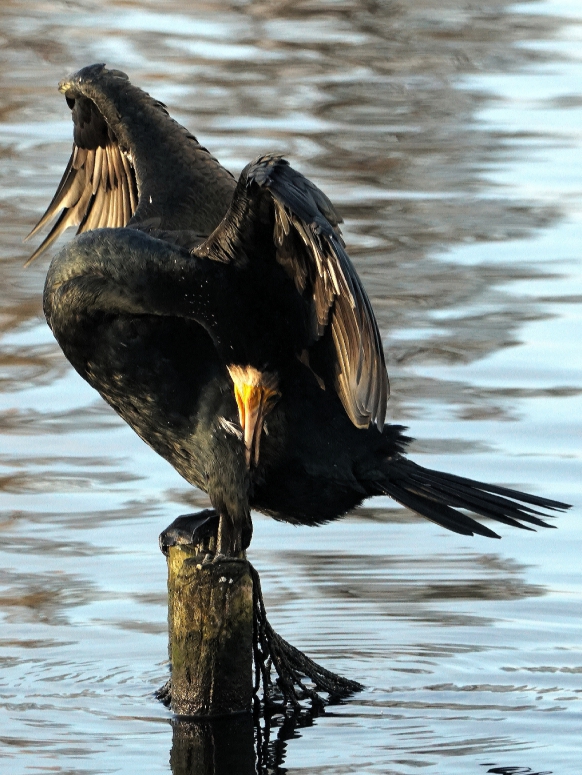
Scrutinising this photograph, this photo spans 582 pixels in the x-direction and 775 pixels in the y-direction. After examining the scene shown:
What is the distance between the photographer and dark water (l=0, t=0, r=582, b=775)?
16.4ft

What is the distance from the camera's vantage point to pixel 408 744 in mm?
4777

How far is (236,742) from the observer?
16.0 ft

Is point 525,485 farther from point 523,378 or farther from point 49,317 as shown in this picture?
point 49,317

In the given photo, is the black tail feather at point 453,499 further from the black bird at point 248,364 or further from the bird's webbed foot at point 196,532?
the bird's webbed foot at point 196,532

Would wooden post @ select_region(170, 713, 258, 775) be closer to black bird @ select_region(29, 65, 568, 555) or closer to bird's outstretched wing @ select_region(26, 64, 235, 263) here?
black bird @ select_region(29, 65, 568, 555)

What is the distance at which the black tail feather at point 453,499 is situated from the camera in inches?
203

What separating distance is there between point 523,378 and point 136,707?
3.59 m

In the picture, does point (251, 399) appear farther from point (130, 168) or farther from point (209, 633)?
point (130, 168)

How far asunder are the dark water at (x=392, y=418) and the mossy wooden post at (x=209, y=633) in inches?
5.4

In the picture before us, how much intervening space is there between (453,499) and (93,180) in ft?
7.24

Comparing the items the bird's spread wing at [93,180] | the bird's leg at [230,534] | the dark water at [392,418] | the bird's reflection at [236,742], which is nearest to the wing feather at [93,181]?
the bird's spread wing at [93,180]

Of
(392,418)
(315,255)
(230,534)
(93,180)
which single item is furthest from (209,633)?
(392,418)

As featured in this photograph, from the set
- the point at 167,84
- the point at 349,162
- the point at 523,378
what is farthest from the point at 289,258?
the point at 167,84

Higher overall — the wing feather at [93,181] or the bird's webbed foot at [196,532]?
the wing feather at [93,181]
